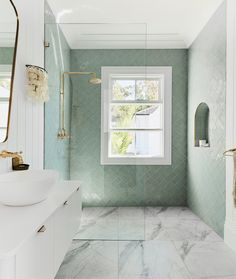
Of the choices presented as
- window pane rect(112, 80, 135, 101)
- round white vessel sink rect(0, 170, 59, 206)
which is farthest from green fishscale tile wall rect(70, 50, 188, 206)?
round white vessel sink rect(0, 170, 59, 206)

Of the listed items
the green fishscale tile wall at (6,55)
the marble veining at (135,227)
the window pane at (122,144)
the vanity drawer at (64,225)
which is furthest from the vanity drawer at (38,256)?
the window pane at (122,144)

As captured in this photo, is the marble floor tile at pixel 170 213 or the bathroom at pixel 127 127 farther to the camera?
the marble floor tile at pixel 170 213

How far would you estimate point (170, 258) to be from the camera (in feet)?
7.53

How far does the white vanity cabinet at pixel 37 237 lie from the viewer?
89 centimetres

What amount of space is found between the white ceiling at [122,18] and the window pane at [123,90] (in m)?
0.48

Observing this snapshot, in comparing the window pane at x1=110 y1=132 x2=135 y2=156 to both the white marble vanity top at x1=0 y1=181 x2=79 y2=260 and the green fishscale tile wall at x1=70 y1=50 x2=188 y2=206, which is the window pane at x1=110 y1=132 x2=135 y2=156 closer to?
the green fishscale tile wall at x1=70 y1=50 x2=188 y2=206

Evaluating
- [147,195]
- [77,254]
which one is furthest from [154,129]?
[77,254]

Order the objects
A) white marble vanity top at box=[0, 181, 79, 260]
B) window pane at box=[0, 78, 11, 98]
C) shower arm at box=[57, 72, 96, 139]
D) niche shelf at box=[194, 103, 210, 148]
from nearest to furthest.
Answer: white marble vanity top at box=[0, 181, 79, 260] < window pane at box=[0, 78, 11, 98] < shower arm at box=[57, 72, 96, 139] < niche shelf at box=[194, 103, 210, 148]

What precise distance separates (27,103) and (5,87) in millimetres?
487

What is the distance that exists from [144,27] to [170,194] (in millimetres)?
2427

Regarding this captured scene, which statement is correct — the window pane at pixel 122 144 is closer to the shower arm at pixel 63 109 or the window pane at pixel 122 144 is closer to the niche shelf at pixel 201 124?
the shower arm at pixel 63 109

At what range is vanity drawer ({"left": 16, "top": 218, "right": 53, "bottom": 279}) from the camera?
0.96 m

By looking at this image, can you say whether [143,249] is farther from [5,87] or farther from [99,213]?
[5,87]

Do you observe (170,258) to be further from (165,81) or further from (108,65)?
(165,81)
